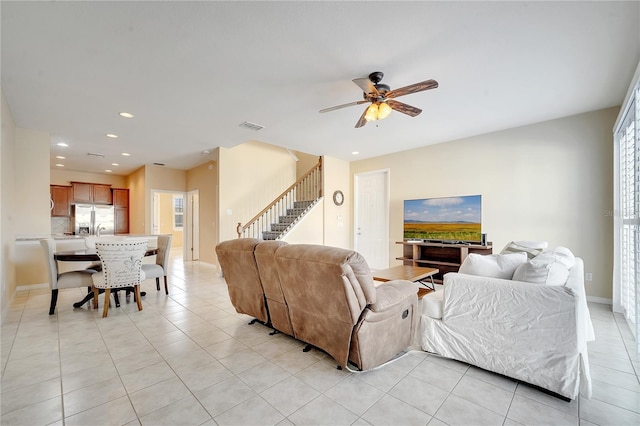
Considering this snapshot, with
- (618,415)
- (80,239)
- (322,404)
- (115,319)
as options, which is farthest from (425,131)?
(80,239)

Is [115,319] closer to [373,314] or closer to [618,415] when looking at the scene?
[373,314]

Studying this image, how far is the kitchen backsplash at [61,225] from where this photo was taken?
7934mm

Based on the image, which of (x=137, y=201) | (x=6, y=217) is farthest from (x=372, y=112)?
(x=137, y=201)

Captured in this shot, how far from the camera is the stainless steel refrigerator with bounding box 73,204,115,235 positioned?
7.86 meters

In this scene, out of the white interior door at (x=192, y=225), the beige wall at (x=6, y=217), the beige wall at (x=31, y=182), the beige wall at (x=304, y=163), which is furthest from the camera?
the white interior door at (x=192, y=225)

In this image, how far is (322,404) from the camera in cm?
174

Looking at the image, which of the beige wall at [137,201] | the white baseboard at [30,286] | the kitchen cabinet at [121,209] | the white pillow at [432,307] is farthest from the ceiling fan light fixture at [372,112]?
the kitchen cabinet at [121,209]

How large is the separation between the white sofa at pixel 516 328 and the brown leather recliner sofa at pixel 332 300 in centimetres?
29

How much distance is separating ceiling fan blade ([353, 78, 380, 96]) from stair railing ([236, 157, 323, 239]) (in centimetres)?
369

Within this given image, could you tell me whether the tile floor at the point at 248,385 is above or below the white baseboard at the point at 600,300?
above

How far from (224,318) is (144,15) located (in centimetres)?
297

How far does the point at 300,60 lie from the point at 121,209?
27.9 feet

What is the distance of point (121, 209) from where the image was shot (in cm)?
858

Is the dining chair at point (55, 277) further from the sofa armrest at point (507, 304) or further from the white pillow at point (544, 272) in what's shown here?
the white pillow at point (544, 272)
